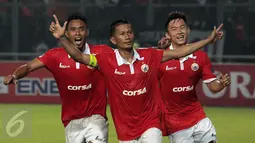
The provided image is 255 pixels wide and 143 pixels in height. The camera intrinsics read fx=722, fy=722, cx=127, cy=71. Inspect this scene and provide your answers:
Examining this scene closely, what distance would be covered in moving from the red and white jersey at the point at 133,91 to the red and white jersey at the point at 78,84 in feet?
2.31

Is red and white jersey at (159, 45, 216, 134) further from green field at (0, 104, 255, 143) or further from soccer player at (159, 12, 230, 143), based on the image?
green field at (0, 104, 255, 143)

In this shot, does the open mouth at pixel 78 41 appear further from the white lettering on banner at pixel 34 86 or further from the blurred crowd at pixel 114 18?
the blurred crowd at pixel 114 18

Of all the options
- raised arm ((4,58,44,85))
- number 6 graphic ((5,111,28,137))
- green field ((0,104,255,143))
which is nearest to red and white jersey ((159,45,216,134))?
raised arm ((4,58,44,85))

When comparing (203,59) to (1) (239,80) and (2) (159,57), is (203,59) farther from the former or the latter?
(1) (239,80)

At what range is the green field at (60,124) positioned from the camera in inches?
571

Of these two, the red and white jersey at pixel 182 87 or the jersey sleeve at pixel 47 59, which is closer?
the red and white jersey at pixel 182 87

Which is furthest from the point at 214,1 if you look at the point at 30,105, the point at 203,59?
the point at 203,59

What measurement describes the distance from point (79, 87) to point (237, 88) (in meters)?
11.0

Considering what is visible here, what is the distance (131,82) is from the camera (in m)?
8.43

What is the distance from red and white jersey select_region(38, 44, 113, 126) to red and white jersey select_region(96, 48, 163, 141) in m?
0.71

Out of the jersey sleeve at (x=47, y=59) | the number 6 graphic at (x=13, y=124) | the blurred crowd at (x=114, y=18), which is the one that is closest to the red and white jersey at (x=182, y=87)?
the jersey sleeve at (x=47, y=59)

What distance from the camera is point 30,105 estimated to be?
803 inches

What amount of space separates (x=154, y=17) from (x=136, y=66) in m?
13.2

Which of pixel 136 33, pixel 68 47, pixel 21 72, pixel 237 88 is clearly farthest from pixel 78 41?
pixel 136 33
